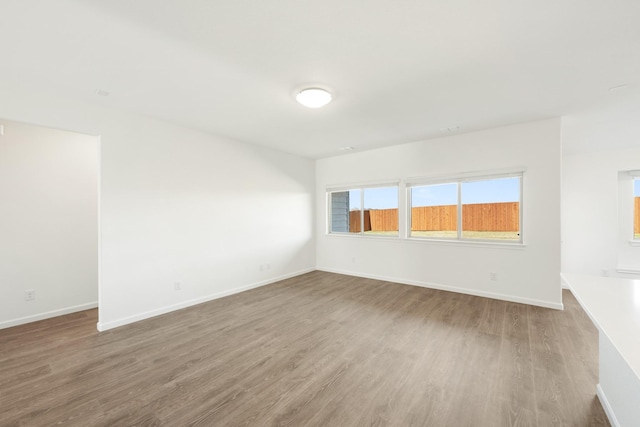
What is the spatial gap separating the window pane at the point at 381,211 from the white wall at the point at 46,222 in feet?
15.7

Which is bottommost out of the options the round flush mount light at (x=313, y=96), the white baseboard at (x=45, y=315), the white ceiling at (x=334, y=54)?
the white baseboard at (x=45, y=315)

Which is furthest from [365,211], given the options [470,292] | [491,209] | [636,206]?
[636,206]

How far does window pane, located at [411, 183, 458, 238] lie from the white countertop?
2591mm

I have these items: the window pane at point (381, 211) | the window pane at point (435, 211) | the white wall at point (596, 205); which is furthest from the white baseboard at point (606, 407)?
the white wall at point (596, 205)

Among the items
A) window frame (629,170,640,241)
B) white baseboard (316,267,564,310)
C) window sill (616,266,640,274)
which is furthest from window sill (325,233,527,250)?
window frame (629,170,640,241)

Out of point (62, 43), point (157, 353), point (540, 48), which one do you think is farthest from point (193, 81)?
point (540, 48)

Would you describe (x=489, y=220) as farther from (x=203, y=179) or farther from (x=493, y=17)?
(x=203, y=179)

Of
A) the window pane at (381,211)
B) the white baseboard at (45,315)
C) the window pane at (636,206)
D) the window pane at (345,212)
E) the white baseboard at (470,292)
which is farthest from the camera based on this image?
the window pane at (345,212)

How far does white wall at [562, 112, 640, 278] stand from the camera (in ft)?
14.9

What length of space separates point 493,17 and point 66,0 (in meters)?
2.68

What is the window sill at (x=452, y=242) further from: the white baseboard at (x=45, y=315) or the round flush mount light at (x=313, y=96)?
the white baseboard at (x=45, y=315)

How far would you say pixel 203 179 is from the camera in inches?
155

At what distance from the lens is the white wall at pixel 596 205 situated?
4.53 metres

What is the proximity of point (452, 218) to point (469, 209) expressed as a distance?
0.31 m
